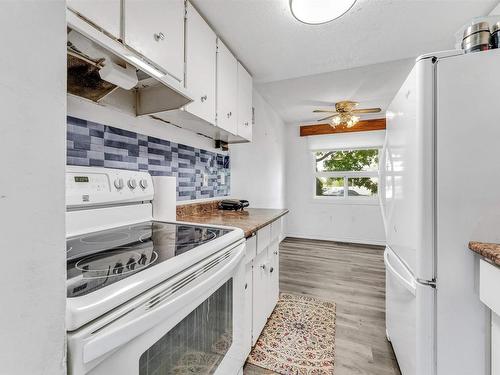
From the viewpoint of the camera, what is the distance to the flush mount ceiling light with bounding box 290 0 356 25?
1326mm

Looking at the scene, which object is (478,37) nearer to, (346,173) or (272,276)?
(272,276)

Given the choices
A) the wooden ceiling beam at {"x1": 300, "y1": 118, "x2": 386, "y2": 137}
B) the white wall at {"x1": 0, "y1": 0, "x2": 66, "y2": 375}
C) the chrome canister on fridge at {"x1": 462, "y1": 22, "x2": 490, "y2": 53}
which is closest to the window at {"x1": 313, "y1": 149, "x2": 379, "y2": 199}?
the wooden ceiling beam at {"x1": 300, "y1": 118, "x2": 386, "y2": 137}

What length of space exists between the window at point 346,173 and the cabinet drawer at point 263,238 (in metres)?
3.29

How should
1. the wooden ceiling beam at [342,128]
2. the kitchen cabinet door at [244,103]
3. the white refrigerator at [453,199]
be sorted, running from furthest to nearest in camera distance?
the wooden ceiling beam at [342,128], the kitchen cabinet door at [244,103], the white refrigerator at [453,199]

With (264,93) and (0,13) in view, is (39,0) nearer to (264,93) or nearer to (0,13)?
(0,13)

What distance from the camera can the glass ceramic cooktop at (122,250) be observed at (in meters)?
0.53

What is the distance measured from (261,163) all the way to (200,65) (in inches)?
71.5

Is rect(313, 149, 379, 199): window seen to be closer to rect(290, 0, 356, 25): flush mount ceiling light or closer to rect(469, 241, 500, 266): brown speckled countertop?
rect(290, 0, 356, 25): flush mount ceiling light

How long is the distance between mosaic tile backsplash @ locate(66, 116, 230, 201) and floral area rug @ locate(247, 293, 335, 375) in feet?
3.98

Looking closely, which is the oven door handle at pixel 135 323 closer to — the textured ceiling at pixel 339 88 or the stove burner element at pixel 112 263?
the stove burner element at pixel 112 263

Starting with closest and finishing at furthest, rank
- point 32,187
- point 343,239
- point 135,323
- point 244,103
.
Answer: point 32,187, point 135,323, point 244,103, point 343,239

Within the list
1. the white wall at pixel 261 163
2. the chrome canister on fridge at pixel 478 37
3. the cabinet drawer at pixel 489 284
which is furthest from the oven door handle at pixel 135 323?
the white wall at pixel 261 163

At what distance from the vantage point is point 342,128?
4141 mm

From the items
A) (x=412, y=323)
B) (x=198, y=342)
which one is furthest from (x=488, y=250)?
(x=198, y=342)
